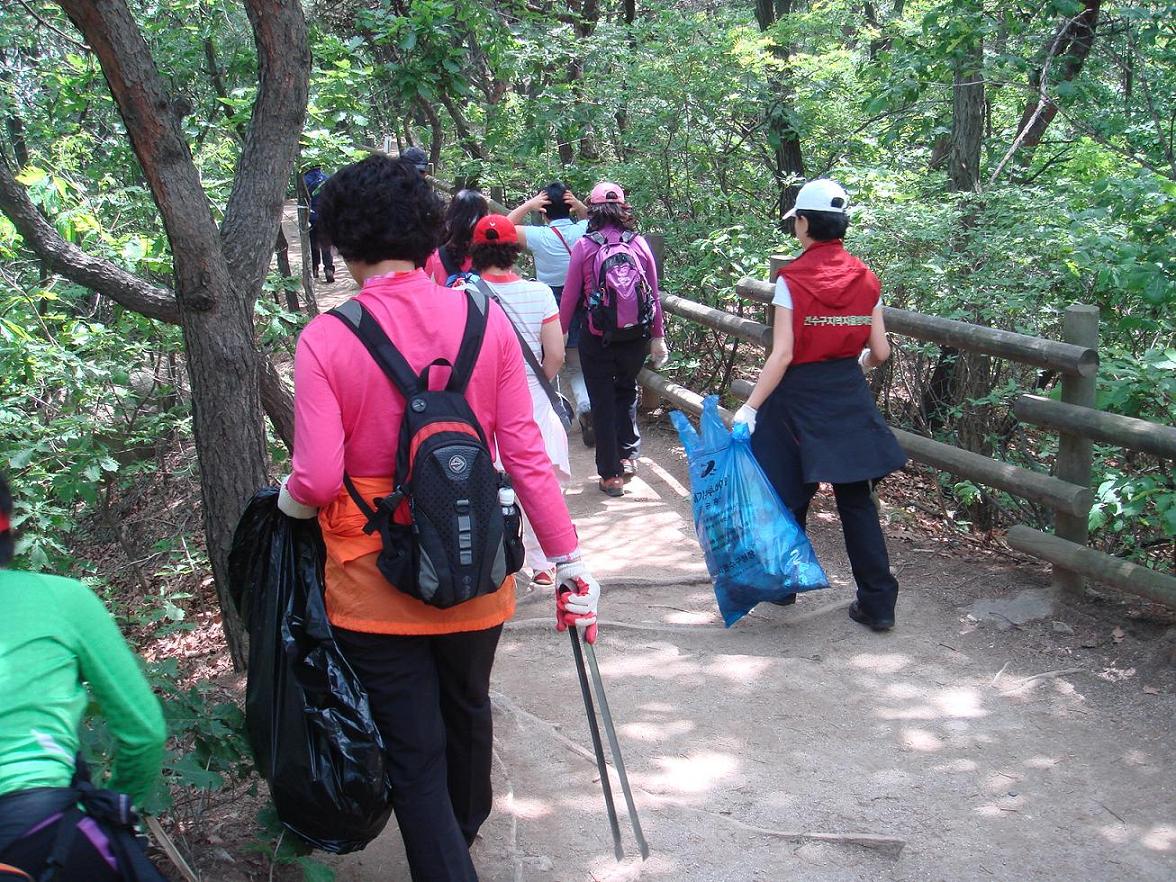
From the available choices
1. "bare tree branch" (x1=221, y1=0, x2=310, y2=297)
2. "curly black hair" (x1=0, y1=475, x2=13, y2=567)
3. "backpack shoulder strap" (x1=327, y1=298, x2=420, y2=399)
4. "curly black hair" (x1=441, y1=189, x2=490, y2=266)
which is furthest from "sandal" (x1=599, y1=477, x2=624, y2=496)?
"curly black hair" (x1=0, y1=475, x2=13, y2=567)

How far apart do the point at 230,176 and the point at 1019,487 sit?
6145 mm

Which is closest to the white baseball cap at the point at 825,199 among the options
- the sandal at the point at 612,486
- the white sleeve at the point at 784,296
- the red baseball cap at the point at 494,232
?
the white sleeve at the point at 784,296

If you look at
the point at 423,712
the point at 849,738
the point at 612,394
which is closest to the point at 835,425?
the point at 849,738

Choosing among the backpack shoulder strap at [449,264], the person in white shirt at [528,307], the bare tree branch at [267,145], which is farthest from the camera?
the backpack shoulder strap at [449,264]

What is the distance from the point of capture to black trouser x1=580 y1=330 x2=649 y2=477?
21.5 feet

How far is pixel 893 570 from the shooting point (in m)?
5.37

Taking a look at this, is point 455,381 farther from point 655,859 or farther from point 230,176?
point 230,176

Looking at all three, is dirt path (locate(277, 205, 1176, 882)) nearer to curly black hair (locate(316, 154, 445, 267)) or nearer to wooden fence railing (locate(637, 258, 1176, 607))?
wooden fence railing (locate(637, 258, 1176, 607))

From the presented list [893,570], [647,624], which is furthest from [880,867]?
[893,570]

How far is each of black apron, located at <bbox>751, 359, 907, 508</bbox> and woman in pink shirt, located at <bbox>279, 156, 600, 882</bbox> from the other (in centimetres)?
201

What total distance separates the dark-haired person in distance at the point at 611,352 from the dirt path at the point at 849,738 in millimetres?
1476

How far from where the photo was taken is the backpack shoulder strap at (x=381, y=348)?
252 cm

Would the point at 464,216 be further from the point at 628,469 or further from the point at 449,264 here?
the point at 628,469

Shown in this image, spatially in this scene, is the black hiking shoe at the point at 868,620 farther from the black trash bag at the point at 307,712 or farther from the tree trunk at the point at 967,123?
the tree trunk at the point at 967,123
